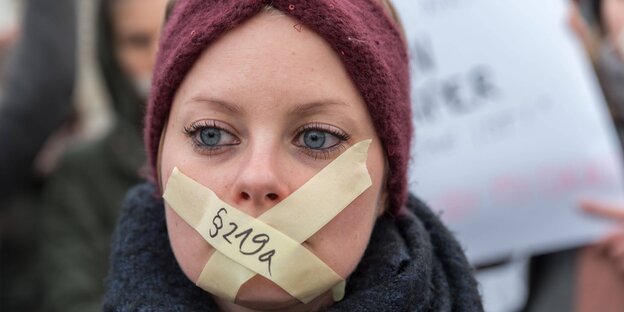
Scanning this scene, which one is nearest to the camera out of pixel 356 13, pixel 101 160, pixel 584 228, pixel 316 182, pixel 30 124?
pixel 316 182

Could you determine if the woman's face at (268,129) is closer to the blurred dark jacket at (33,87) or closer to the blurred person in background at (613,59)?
the blurred person in background at (613,59)

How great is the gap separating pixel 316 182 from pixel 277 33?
11.1 inches

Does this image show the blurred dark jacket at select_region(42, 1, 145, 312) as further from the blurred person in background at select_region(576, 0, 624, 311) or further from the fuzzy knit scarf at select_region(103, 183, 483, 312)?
the blurred person in background at select_region(576, 0, 624, 311)

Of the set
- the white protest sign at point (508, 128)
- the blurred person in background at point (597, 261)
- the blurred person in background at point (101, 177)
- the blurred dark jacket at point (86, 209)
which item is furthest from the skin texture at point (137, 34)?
the blurred person in background at point (597, 261)

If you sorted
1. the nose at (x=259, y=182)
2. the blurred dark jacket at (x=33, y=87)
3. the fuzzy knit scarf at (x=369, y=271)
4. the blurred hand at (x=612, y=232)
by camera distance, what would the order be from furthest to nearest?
the blurred dark jacket at (x=33, y=87) → the blurred hand at (x=612, y=232) → the fuzzy knit scarf at (x=369, y=271) → the nose at (x=259, y=182)

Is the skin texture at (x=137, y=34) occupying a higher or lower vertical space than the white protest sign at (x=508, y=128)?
lower

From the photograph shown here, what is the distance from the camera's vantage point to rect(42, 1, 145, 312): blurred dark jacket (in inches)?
123

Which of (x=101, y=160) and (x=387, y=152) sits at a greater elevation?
(x=387, y=152)

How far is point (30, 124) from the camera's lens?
3.07 meters

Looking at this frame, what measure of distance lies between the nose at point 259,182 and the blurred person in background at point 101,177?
182 centimetres

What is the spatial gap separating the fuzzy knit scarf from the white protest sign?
634 mm

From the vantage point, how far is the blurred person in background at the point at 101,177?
10.3 ft

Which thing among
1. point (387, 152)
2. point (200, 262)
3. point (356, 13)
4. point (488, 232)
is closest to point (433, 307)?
point (387, 152)

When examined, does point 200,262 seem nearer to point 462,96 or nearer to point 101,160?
point 462,96
